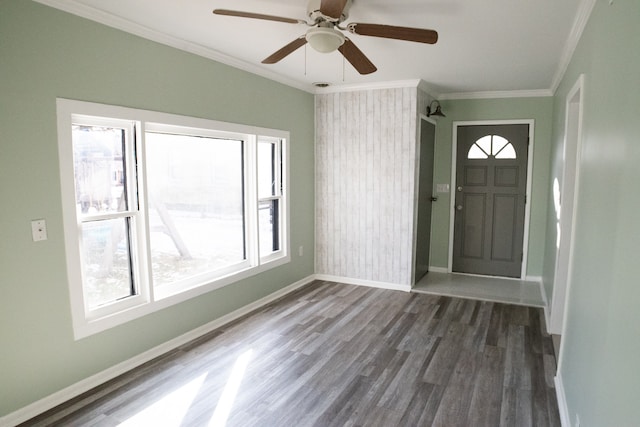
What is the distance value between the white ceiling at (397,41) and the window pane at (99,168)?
75 centimetres

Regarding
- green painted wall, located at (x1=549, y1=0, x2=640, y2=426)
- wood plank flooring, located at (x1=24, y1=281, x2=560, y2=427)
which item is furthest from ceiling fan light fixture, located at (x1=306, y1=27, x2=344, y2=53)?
wood plank flooring, located at (x1=24, y1=281, x2=560, y2=427)

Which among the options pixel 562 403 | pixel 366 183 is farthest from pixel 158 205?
pixel 562 403

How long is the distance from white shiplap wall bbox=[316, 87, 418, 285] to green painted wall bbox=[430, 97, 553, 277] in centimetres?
108

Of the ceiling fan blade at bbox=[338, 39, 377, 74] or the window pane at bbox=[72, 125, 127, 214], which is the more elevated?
the ceiling fan blade at bbox=[338, 39, 377, 74]

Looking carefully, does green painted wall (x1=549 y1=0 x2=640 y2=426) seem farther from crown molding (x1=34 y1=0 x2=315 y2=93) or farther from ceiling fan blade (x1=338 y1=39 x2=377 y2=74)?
crown molding (x1=34 y1=0 x2=315 y2=93)

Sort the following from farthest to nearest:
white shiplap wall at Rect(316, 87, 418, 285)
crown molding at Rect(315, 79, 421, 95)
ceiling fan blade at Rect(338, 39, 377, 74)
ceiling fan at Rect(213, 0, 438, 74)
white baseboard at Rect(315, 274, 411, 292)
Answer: white baseboard at Rect(315, 274, 411, 292) → white shiplap wall at Rect(316, 87, 418, 285) → crown molding at Rect(315, 79, 421, 95) → ceiling fan blade at Rect(338, 39, 377, 74) → ceiling fan at Rect(213, 0, 438, 74)

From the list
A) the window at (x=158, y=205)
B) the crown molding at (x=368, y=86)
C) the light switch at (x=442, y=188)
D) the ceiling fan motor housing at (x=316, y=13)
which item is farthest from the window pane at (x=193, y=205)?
the light switch at (x=442, y=188)

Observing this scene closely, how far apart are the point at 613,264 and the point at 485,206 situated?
4.08 meters

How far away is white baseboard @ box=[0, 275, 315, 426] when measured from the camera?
2.31m

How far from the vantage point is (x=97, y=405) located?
247 centimetres

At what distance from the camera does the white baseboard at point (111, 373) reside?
2.31m

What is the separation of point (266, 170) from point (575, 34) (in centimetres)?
304

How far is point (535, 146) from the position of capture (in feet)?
16.7

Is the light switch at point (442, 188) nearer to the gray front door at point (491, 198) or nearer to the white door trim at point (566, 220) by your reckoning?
the gray front door at point (491, 198)
